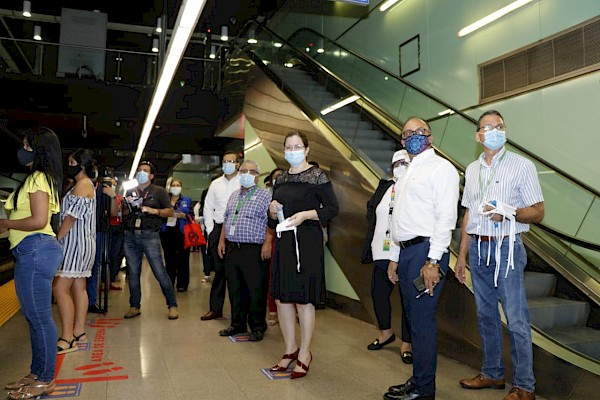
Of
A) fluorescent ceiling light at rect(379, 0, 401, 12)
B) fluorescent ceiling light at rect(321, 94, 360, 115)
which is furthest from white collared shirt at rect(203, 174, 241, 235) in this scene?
fluorescent ceiling light at rect(379, 0, 401, 12)

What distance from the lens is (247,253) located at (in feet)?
13.5

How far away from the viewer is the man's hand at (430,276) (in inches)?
94.7

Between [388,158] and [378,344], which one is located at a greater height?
[388,158]

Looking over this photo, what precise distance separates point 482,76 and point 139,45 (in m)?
13.8

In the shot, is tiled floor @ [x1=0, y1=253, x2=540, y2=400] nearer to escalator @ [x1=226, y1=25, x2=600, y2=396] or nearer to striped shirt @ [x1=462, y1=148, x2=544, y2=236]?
escalator @ [x1=226, y1=25, x2=600, y2=396]

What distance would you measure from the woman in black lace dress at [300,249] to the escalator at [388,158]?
1.14 meters

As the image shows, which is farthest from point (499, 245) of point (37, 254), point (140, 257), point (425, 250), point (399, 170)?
point (140, 257)

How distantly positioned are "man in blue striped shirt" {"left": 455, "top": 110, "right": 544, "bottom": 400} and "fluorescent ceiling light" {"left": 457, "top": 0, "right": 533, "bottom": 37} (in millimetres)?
3573

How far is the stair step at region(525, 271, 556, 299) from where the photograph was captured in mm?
3654

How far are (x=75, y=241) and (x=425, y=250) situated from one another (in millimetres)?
2770

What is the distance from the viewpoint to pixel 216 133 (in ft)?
39.1

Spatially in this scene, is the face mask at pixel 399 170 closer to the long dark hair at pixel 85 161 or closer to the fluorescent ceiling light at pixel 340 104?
the long dark hair at pixel 85 161

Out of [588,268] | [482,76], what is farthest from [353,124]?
[588,268]

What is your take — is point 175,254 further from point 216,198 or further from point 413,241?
point 413,241
